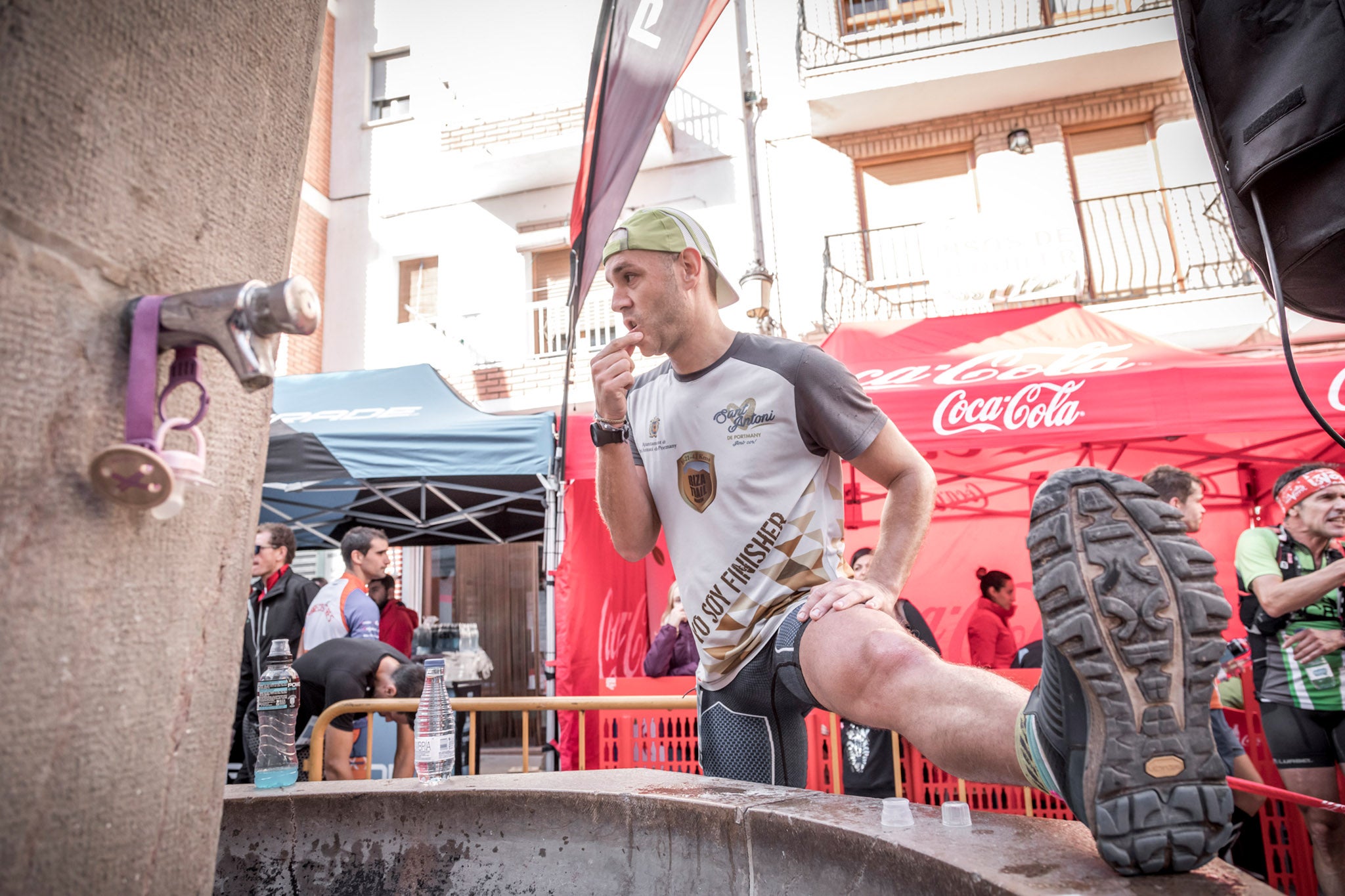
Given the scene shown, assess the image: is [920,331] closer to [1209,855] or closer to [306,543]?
[1209,855]

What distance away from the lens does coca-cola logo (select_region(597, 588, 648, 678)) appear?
6.63 meters

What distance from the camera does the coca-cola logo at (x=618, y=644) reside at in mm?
6632

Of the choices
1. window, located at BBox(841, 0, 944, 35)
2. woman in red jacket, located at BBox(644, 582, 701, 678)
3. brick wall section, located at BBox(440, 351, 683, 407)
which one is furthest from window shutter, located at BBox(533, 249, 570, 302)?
woman in red jacket, located at BBox(644, 582, 701, 678)

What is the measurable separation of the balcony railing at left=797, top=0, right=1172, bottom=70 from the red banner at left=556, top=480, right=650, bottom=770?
296 inches

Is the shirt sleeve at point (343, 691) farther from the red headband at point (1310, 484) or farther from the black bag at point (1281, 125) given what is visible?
the red headband at point (1310, 484)

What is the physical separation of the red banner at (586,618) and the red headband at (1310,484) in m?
4.08

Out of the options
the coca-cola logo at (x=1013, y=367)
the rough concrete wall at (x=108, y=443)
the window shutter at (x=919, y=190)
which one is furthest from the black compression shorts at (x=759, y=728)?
the window shutter at (x=919, y=190)

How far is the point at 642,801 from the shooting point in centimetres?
180

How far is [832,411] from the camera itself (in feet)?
7.10

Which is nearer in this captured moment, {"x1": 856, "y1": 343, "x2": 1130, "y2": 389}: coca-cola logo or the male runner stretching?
the male runner stretching

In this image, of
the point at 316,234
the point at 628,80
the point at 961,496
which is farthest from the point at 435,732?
the point at 316,234

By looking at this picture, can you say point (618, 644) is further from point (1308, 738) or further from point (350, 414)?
point (1308, 738)

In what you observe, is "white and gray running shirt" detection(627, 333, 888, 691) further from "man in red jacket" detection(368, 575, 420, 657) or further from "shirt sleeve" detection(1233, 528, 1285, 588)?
"man in red jacket" detection(368, 575, 420, 657)

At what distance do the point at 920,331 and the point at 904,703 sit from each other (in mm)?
6088
